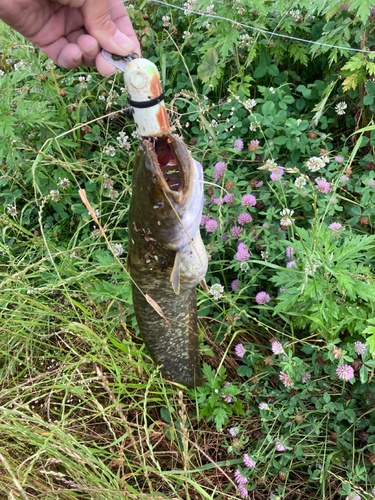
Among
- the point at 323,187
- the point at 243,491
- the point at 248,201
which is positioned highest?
the point at 323,187

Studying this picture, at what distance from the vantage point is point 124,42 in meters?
1.32

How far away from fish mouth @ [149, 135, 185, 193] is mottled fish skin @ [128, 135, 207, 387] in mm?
13

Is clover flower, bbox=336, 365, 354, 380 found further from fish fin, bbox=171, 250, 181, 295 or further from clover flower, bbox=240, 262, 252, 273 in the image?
fish fin, bbox=171, 250, 181, 295

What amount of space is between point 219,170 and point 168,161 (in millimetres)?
827

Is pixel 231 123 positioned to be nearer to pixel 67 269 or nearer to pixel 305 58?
pixel 305 58

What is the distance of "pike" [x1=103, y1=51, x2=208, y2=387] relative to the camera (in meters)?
0.97

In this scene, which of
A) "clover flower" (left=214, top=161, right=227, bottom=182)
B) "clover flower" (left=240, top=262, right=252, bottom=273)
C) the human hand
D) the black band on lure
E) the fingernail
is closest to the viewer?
the black band on lure

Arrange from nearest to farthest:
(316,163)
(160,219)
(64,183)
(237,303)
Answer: (160,219)
(316,163)
(237,303)
(64,183)

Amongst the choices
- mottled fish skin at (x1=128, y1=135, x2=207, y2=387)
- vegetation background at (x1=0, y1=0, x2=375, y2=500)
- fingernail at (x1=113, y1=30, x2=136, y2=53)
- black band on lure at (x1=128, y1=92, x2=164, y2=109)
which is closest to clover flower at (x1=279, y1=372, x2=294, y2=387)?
vegetation background at (x1=0, y1=0, x2=375, y2=500)

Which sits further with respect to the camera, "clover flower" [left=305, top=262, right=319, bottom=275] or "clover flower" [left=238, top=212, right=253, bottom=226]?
"clover flower" [left=238, top=212, right=253, bottom=226]

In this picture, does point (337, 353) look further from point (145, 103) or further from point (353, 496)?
point (145, 103)

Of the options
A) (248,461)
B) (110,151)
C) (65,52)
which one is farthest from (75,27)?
(248,461)

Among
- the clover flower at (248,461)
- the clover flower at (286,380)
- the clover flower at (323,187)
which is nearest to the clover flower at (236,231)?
the clover flower at (323,187)

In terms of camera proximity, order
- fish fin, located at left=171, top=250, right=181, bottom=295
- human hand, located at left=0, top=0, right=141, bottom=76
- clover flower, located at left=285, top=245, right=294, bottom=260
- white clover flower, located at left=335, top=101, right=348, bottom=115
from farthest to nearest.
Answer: white clover flower, located at left=335, top=101, right=348, bottom=115
clover flower, located at left=285, top=245, right=294, bottom=260
human hand, located at left=0, top=0, right=141, bottom=76
fish fin, located at left=171, top=250, right=181, bottom=295
